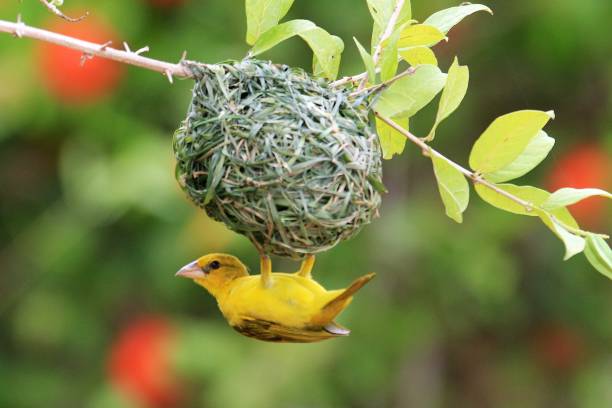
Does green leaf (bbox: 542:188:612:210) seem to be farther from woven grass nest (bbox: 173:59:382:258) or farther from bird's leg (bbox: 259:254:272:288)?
bird's leg (bbox: 259:254:272:288)

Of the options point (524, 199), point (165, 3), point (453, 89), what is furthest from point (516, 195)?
point (165, 3)

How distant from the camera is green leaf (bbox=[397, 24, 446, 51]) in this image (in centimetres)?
256

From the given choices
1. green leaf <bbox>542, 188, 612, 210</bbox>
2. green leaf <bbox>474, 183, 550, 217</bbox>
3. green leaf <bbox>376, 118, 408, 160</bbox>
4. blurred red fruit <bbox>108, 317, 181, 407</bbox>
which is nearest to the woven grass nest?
green leaf <bbox>376, 118, 408, 160</bbox>

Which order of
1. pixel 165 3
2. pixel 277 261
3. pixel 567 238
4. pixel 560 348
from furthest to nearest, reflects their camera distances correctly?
pixel 560 348 < pixel 165 3 < pixel 277 261 < pixel 567 238

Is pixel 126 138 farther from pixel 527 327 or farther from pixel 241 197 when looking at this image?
pixel 241 197

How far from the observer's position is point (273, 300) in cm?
262

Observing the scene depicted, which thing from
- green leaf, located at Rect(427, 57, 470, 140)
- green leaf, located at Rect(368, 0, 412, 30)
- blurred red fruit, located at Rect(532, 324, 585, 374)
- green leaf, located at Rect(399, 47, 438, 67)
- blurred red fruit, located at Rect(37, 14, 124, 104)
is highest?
green leaf, located at Rect(368, 0, 412, 30)

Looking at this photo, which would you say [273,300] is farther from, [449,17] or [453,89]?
[449,17]

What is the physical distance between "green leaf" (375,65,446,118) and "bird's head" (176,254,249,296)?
0.53m

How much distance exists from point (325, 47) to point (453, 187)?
433 millimetres

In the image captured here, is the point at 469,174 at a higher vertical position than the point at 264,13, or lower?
lower

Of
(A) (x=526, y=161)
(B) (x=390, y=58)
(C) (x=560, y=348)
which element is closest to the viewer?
(B) (x=390, y=58)

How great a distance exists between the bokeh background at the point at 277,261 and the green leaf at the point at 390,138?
3379 mm

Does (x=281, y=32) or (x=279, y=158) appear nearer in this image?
(x=279, y=158)
